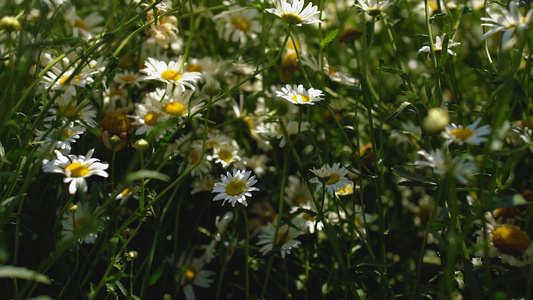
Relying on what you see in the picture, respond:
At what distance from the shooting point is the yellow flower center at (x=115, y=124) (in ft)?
3.66

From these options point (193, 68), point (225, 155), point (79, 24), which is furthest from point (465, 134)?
point (79, 24)

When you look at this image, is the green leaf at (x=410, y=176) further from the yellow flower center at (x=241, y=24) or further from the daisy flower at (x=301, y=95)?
the yellow flower center at (x=241, y=24)

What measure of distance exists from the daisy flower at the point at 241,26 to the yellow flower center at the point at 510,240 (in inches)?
35.3

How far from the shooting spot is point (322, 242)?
4.12ft

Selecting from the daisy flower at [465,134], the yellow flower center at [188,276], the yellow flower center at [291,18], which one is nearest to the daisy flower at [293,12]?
the yellow flower center at [291,18]

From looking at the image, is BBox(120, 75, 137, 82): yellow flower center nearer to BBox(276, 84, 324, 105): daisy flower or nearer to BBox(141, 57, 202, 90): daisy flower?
BBox(141, 57, 202, 90): daisy flower

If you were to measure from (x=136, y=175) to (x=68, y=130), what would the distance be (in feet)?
1.49

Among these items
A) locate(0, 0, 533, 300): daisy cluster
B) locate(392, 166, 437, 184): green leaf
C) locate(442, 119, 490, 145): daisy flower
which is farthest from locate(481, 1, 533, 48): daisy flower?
locate(392, 166, 437, 184): green leaf

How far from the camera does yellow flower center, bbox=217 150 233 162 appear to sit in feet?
3.82

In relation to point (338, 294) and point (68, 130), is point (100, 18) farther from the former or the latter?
point (338, 294)

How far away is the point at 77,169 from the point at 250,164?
477 mm

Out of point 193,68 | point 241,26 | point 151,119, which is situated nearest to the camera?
point 151,119

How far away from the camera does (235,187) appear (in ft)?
3.26

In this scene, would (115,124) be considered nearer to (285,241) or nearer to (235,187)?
(235,187)
